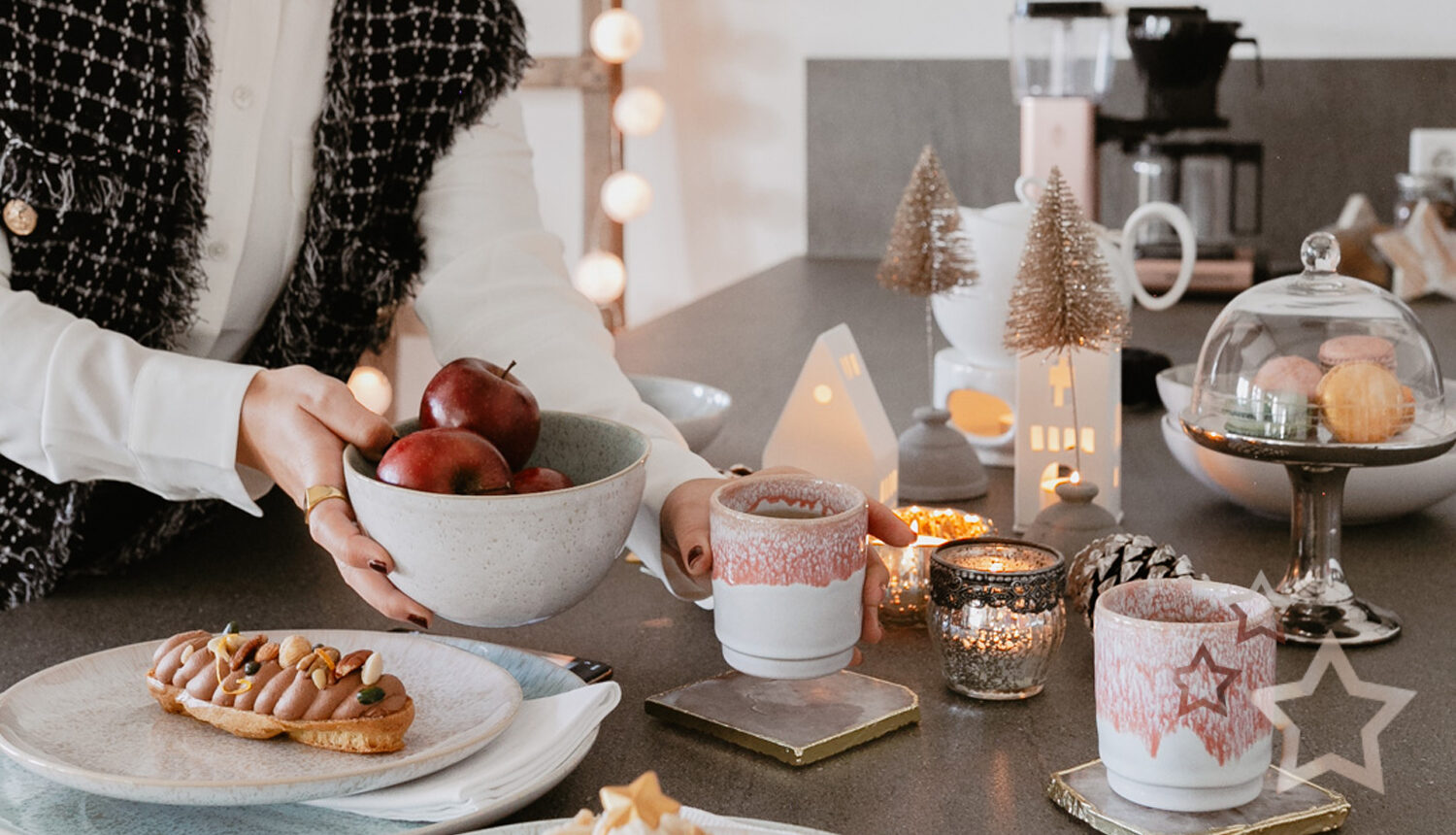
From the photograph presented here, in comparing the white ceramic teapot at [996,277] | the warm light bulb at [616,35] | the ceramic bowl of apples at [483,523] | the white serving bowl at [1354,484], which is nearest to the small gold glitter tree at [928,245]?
the white ceramic teapot at [996,277]

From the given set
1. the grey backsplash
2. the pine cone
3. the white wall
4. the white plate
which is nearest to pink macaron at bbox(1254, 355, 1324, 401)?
the pine cone

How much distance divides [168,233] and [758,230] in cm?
218

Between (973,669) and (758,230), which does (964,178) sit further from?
(973,669)

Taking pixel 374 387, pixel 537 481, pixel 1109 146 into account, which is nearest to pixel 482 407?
pixel 537 481

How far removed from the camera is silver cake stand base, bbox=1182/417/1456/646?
0.88 metres

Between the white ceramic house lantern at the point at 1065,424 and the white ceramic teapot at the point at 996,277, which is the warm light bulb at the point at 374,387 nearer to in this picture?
the white ceramic teapot at the point at 996,277

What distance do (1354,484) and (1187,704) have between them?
0.53 meters

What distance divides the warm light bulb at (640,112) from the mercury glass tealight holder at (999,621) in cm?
251

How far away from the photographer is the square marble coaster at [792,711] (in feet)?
2.48

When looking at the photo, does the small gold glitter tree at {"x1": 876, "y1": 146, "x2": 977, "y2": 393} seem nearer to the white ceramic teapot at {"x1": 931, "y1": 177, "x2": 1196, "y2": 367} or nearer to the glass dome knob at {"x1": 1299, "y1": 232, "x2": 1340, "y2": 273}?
the white ceramic teapot at {"x1": 931, "y1": 177, "x2": 1196, "y2": 367}

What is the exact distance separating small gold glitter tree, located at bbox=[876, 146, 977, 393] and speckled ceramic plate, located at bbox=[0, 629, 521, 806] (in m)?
0.66

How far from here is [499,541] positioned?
0.73m

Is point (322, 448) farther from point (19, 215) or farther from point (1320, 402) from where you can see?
point (1320, 402)

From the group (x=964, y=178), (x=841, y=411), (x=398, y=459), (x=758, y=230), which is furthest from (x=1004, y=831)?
(x=758, y=230)
